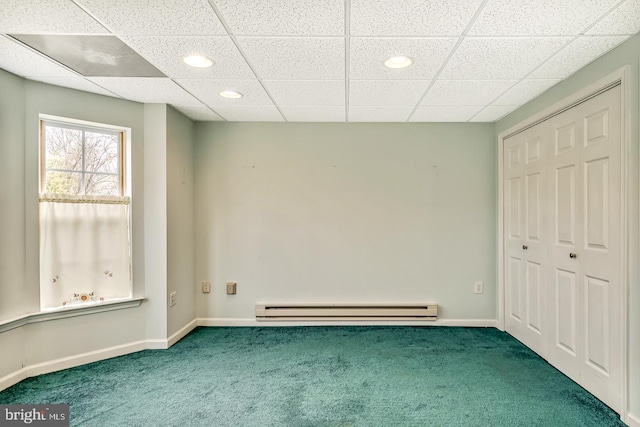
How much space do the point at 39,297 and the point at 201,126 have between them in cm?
210

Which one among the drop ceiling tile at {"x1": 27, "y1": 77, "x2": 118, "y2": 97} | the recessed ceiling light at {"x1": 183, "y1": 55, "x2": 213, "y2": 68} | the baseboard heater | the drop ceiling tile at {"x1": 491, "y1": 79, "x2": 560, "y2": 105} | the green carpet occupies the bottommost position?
the green carpet

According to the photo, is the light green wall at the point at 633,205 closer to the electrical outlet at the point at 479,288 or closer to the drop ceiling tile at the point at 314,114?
the electrical outlet at the point at 479,288

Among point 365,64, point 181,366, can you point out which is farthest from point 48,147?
point 365,64

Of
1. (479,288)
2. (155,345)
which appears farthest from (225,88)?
(479,288)

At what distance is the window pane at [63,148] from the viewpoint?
8.11 ft

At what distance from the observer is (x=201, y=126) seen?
11.3ft

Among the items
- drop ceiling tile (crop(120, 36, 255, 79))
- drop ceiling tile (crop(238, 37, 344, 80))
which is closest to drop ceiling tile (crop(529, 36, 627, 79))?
drop ceiling tile (crop(238, 37, 344, 80))

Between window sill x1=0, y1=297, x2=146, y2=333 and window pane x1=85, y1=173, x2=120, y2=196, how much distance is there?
3.09 ft

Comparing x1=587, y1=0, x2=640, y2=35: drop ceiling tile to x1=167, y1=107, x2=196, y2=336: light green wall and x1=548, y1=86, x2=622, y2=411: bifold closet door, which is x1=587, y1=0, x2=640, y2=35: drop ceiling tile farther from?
x1=167, y1=107, x2=196, y2=336: light green wall

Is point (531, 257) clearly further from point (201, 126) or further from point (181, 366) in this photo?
point (201, 126)

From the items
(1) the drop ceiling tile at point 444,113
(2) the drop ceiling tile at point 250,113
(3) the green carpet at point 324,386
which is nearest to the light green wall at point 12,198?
(3) the green carpet at point 324,386

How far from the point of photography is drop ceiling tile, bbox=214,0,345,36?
150 centimetres

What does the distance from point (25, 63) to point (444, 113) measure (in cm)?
337

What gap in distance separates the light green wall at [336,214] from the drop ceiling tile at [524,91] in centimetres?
65
